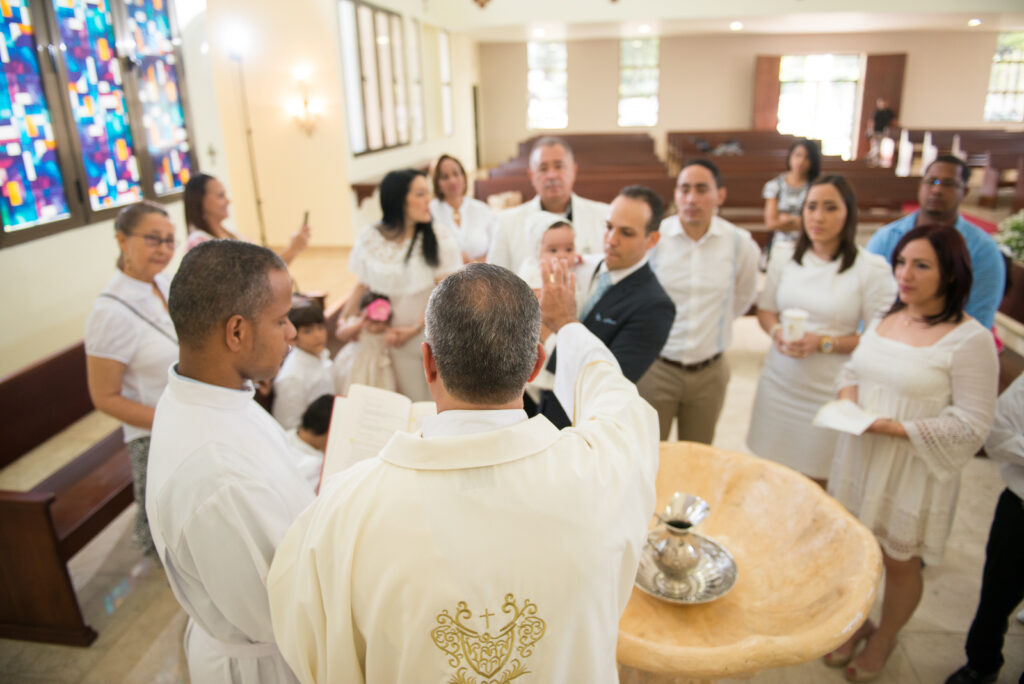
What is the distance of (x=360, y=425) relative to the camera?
64.5 inches

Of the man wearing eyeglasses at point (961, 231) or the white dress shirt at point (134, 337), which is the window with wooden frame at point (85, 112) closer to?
the white dress shirt at point (134, 337)

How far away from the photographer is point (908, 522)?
227 centimetres

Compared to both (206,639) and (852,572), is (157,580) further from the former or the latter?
(852,572)

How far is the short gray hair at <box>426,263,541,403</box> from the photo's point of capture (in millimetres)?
1028

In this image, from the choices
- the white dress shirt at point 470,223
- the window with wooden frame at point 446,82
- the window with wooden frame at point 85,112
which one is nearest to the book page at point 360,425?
the white dress shirt at point 470,223

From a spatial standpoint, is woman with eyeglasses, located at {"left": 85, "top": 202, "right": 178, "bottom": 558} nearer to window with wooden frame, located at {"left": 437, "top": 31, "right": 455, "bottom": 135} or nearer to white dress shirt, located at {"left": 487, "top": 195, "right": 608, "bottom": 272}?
white dress shirt, located at {"left": 487, "top": 195, "right": 608, "bottom": 272}

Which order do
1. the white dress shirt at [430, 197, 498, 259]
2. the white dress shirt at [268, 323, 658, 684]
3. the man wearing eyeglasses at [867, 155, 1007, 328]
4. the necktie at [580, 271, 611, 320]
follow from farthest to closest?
the white dress shirt at [430, 197, 498, 259] < the man wearing eyeglasses at [867, 155, 1007, 328] < the necktie at [580, 271, 611, 320] < the white dress shirt at [268, 323, 658, 684]

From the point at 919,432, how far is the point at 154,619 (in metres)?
2.92

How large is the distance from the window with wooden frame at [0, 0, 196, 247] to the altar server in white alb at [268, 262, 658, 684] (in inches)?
165

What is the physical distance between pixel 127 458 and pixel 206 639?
201 centimetres

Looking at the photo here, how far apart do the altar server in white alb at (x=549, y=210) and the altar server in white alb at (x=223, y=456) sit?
1.84 metres

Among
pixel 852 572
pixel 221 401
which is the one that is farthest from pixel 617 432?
pixel 852 572

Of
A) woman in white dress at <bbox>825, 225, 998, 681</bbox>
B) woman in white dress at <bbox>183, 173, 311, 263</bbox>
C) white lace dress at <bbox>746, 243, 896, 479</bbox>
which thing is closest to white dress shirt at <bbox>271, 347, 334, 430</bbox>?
woman in white dress at <bbox>183, 173, 311, 263</bbox>

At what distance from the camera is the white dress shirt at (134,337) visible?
2.36 metres
